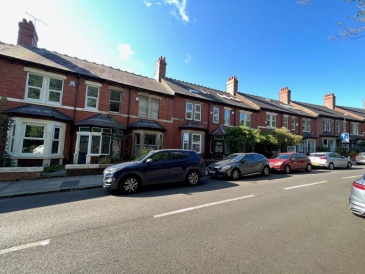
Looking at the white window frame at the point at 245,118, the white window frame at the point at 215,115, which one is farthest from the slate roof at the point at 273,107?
the white window frame at the point at 215,115

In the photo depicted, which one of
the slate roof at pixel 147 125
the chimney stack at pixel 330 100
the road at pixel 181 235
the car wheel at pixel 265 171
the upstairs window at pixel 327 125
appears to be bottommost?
the road at pixel 181 235

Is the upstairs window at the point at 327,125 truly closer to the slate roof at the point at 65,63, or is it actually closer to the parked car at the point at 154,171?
the slate roof at the point at 65,63

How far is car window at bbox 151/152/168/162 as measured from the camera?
26.0 ft

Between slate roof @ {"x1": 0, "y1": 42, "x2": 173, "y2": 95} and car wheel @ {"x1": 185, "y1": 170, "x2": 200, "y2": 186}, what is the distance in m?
10.1

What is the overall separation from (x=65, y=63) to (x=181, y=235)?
1595 cm

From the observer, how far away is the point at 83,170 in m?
10.2

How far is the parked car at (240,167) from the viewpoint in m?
9.88

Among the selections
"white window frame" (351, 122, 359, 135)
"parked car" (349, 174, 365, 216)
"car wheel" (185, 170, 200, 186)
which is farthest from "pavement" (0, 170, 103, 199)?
"white window frame" (351, 122, 359, 135)

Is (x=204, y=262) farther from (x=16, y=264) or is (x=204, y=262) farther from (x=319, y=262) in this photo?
(x=16, y=264)

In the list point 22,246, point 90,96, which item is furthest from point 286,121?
point 22,246

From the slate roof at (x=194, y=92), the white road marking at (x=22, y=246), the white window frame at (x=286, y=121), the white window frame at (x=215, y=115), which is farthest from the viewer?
the white window frame at (x=286, y=121)

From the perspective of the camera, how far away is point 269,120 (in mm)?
23547

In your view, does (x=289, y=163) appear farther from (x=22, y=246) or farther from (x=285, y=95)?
(x=285, y=95)

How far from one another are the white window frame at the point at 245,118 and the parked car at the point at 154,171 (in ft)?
46.7
